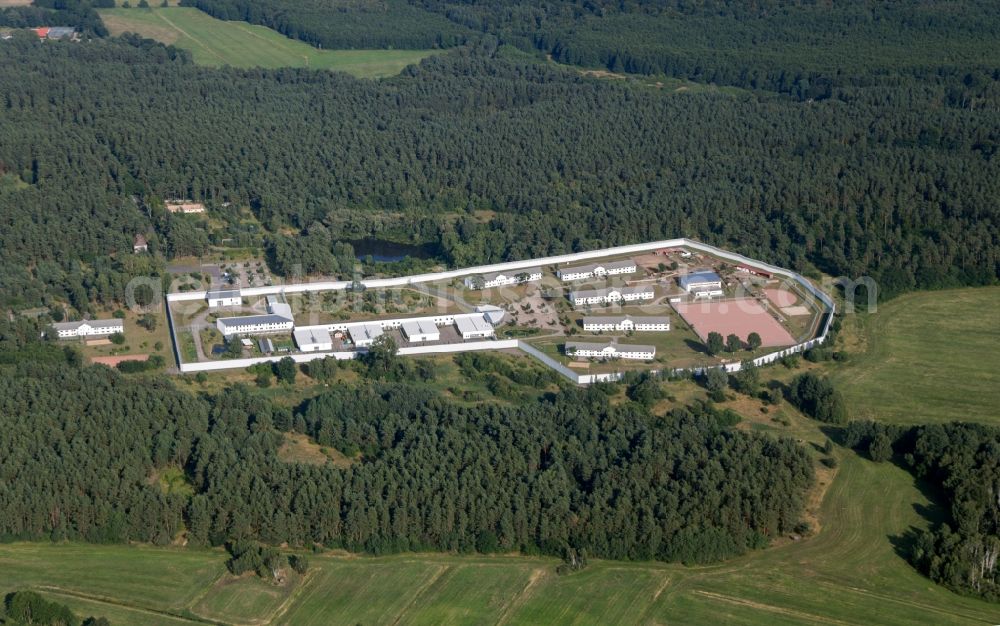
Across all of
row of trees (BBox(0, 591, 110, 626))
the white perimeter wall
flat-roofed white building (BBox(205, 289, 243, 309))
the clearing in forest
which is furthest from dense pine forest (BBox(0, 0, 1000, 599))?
flat-roofed white building (BBox(205, 289, 243, 309))

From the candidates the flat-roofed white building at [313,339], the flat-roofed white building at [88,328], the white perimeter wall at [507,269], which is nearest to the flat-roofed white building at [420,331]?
the white perimeter wall at [507,269]

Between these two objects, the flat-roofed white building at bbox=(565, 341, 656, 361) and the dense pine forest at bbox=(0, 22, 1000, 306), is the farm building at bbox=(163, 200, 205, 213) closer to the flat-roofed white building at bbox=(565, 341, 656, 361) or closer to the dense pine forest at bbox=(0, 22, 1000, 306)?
the dense pine forest at bbox=(0, 22, 1000, 306)

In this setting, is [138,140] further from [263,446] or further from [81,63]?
[263,446]

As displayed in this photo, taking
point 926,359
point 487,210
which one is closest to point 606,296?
point 926,359

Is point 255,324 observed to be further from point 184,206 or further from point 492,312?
point 184,206

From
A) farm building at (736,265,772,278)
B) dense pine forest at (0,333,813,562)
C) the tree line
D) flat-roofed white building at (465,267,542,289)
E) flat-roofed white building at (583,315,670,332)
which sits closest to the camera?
dense pine forest at (0,333,813,562)

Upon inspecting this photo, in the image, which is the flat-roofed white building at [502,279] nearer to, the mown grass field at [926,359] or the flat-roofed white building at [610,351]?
the flat-roofed white building at [610,351]
